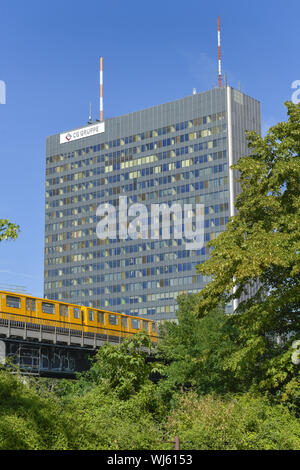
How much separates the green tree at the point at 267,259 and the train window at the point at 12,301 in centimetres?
1727

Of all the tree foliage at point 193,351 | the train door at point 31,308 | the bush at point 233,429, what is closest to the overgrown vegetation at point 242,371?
the bush at point 233,429

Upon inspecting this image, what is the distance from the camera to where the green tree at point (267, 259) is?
114ft

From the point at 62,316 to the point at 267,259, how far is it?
25974 millimetres

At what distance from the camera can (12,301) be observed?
50.8 m

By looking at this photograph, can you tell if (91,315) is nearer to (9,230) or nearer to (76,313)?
(76,313)

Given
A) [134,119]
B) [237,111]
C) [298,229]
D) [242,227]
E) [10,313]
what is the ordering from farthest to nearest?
[134,119] → [237,111] → [10,313] → [242,227] → [298,229]

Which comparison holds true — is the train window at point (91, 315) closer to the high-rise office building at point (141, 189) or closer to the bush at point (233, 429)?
the bush at point (233, 429)

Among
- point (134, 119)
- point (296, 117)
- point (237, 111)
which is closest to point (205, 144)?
point (237, 111)

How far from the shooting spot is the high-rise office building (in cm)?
15500

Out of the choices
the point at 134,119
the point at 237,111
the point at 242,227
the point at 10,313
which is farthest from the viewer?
the point at 134,119
